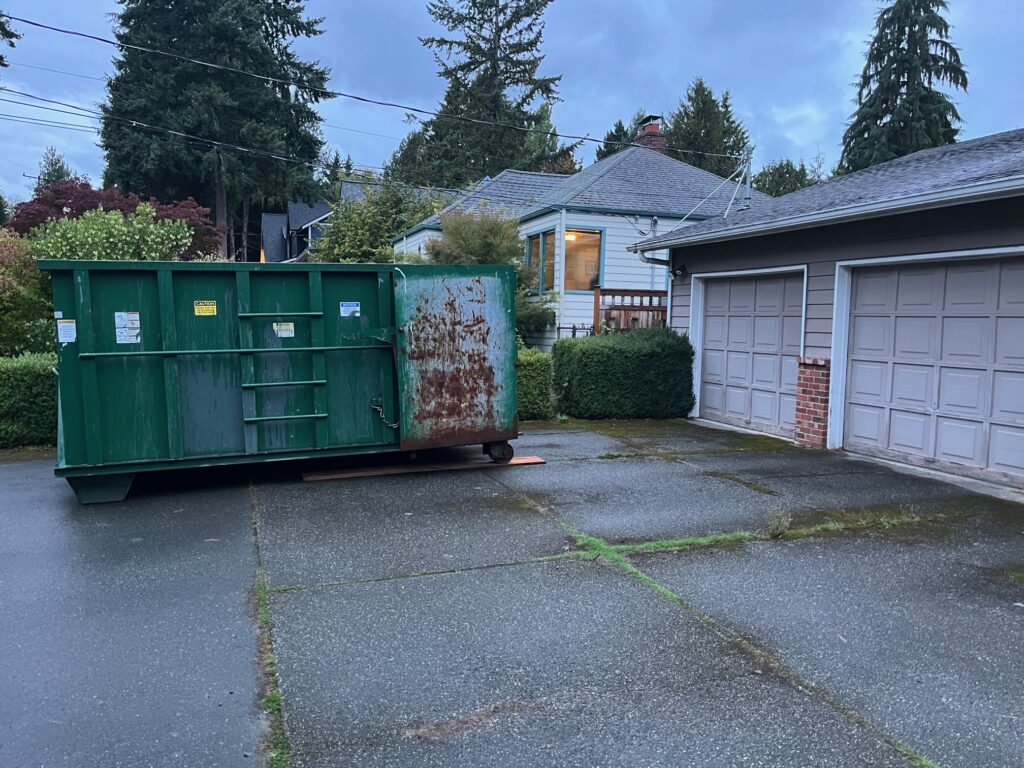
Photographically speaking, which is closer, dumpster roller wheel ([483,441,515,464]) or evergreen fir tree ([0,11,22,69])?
dumpster roller wheel ([483,441,515,464])

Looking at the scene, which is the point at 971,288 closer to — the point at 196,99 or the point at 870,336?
the point at 870,336

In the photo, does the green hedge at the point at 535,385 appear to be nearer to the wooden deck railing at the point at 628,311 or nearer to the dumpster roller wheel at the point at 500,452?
the wooden deck railing at the point at 628,311

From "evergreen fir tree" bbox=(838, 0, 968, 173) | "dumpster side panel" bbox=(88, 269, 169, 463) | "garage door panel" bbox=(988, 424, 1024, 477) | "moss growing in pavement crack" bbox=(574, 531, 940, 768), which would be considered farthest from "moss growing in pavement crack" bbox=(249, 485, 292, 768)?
"evergreen fir tree" bbox=(838, 0, 968, 173)

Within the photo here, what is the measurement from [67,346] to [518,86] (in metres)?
35.1

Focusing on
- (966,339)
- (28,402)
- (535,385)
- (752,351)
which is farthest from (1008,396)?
(28,402)

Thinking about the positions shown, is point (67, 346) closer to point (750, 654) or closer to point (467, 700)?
point (467, 700)

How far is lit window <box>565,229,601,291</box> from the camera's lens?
599 inches

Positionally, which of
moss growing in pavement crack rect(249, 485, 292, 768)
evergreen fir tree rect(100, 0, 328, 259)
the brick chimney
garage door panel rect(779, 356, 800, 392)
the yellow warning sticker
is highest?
evergreen fir tree rect(100, 0, 328, 259)

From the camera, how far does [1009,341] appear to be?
6469 millimetres

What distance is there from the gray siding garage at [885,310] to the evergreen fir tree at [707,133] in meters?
30.6

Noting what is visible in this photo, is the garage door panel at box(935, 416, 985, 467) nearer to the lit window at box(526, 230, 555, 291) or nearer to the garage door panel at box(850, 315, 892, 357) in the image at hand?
the garage door panel at box(850, 315, 892, 357)

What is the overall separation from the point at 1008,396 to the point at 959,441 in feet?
2.19

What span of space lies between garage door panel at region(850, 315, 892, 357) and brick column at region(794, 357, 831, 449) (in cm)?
36

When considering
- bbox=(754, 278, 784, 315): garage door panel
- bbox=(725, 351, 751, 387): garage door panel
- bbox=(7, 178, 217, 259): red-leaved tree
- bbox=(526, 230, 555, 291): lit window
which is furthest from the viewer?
bbox=(7, 178, 217, 259): red-leaved tree
